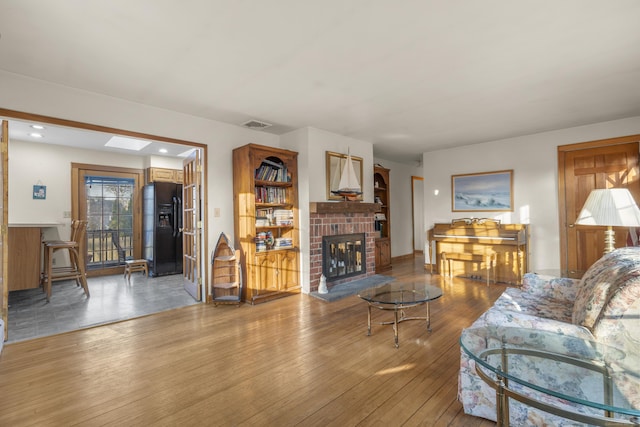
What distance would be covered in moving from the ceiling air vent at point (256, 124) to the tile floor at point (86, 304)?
2.56 m

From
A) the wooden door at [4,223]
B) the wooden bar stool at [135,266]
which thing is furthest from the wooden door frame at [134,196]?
the wooden door at [4,223]

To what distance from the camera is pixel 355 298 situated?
13.7ft

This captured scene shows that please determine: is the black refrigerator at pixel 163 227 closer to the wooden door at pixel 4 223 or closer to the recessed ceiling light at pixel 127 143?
the recessed ceiling light at pixel 127 143

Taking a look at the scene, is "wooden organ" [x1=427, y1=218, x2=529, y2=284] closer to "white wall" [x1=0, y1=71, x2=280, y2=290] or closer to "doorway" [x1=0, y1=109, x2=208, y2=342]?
"white wall" [x1=0, y1=71, x2=280, y2=290]

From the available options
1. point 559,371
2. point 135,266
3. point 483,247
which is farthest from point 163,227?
point 559,371

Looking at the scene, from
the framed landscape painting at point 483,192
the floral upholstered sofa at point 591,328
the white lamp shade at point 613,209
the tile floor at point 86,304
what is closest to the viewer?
the floral upholstered sofa at point 591,328

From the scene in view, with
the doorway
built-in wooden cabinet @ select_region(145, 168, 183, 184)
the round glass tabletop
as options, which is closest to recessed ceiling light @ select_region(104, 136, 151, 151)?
the doorway

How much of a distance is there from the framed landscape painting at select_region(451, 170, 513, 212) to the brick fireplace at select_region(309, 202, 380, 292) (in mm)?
1664

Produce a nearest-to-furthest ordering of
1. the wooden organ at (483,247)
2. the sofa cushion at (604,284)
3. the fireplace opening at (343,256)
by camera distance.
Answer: the sofa cushion at (604,284) < the fireplace opening at (343,256) < the wooden organ at (483,247)

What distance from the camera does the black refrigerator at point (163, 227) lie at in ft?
19.0

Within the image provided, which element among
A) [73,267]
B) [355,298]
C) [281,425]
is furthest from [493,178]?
[73,267]

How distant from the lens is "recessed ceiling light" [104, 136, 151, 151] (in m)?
5.11

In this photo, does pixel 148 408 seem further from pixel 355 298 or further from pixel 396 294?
pixel 355 298

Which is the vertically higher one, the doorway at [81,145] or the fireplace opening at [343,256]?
the doorway at [81,145]
